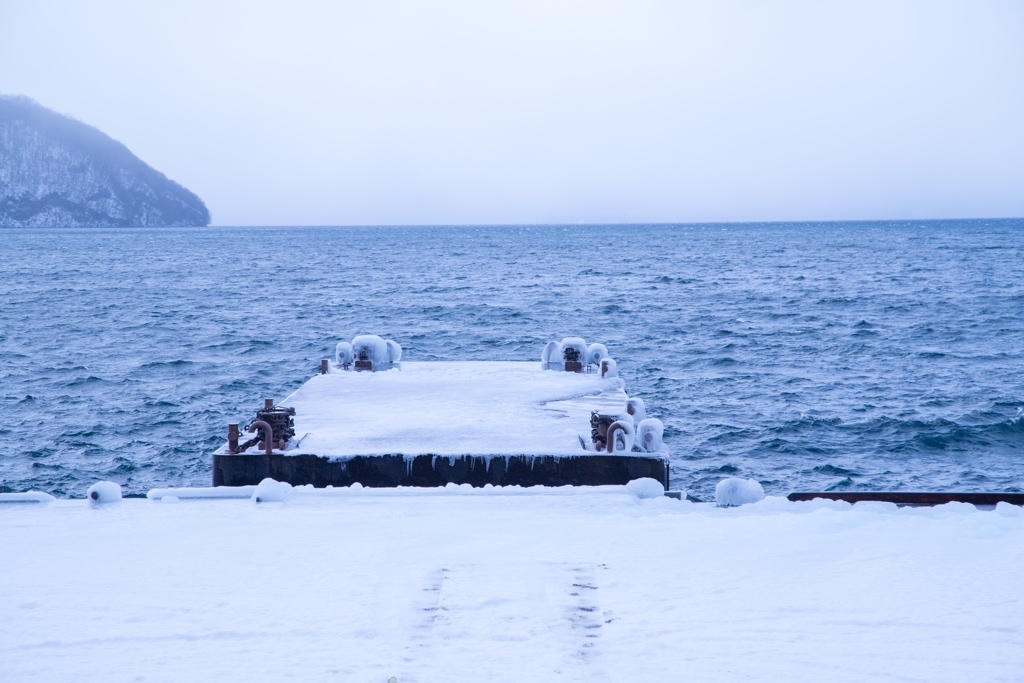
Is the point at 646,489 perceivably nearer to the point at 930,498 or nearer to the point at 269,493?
the point at 930,498

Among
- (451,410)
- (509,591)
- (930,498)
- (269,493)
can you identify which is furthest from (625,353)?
(509,591)

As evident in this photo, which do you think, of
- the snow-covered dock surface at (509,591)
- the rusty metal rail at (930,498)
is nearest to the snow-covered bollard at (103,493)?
the snow-covered dock surface at (509,591)

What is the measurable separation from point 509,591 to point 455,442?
5846 millimetres

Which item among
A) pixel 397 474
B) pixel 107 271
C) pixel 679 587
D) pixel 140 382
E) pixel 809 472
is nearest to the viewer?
pixel 679 587

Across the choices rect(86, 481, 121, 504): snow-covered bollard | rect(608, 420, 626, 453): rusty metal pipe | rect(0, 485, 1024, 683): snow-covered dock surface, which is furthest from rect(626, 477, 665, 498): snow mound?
rect(86, 481, 121, 504): snow-covered bollard

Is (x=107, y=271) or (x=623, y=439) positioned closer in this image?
(x=623, y=439)

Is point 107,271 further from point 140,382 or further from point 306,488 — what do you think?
point 306,488

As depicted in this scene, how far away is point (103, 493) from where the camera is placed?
1002cm

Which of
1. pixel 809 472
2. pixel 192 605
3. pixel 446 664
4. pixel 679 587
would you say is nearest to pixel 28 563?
pixel 192 605

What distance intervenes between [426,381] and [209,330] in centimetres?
3118

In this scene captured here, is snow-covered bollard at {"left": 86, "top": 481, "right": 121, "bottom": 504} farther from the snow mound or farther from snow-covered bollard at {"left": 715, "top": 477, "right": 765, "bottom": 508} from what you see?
snow-covered bollard at {"left": 715, "top": 477, "right": 765, "bottom": 508}

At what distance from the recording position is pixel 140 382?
31.8 meters

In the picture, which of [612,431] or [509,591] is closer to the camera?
[509,591]

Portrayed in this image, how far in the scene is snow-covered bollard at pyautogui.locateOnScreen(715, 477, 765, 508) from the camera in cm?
1007
